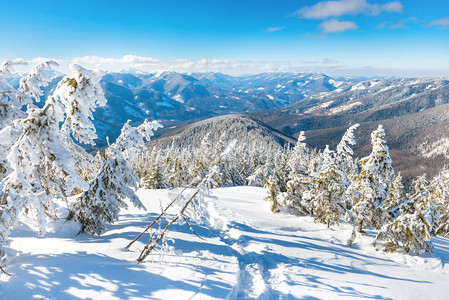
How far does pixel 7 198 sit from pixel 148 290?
4572mm

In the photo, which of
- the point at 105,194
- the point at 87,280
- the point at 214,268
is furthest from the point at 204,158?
the point at 87,280

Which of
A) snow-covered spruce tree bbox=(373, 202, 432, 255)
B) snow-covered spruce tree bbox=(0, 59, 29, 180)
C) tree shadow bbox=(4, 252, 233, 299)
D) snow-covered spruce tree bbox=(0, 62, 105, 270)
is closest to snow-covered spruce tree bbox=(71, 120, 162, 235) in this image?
tree shadow bbox=(4, 252, 233, 299)

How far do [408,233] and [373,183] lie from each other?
3.33m

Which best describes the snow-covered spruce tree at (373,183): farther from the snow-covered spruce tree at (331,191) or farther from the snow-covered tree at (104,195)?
the snow-covered tree at (104,195)

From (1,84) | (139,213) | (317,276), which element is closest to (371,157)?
(317,276)

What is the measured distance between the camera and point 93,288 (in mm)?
6305

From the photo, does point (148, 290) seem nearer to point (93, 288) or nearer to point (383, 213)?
point (93, 288)

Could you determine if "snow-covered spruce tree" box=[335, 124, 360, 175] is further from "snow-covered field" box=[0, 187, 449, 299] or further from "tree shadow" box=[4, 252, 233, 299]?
"tree shadow" box=[4, 252, 233, 299]

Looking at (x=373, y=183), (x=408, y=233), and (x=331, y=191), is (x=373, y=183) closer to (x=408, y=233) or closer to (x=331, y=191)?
(x=331, y=191)

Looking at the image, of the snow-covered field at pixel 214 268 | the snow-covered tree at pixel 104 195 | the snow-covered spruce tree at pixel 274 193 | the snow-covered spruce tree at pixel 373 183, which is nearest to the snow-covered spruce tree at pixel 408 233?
the snow-covered field at pixel 214 268

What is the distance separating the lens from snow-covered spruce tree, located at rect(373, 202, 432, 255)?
42.4 feet

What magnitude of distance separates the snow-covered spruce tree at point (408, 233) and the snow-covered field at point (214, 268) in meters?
0.59

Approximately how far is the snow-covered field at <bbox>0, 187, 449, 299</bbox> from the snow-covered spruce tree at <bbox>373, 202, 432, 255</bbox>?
0.59 meters

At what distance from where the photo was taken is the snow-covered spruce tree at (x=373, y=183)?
14.2 metres
